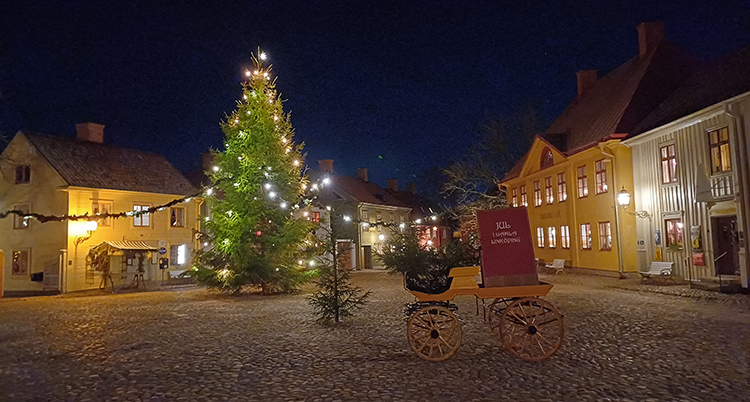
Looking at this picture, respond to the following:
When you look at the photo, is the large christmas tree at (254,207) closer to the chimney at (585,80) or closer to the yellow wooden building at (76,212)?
the yellow wooden building at (76,212)

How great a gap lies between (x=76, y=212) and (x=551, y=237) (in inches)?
960

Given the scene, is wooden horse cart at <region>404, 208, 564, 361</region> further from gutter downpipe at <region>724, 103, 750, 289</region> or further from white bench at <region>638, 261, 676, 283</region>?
white bench at <region>638, 261, 676, 283</region>

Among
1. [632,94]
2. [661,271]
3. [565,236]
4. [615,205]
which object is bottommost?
[661,271]

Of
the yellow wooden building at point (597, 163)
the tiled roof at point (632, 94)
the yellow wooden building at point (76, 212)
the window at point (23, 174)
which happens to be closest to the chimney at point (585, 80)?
the yellow wooden building at point (597, 163)

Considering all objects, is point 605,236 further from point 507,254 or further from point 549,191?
point 507,254

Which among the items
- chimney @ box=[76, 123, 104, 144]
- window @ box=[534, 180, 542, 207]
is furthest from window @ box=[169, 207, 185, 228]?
window @ box=[534, 180, 542, 207]

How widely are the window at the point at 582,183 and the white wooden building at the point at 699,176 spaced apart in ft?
11.7

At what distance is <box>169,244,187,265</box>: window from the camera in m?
32.5

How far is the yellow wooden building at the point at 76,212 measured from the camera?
88.8 feet

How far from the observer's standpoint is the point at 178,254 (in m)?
32.8

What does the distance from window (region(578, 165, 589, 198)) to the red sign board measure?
18.7 meters

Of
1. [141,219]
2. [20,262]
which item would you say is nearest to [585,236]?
[141,219]

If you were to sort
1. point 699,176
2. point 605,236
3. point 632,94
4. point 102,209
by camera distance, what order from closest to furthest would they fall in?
point 699,176 → point 632,94 → point 605,236 → point 102,209

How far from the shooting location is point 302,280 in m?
21.6
